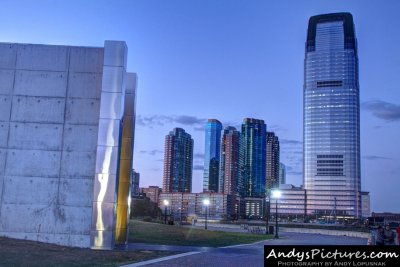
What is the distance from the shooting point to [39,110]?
24.0 meters

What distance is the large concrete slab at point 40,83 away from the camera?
949 inches

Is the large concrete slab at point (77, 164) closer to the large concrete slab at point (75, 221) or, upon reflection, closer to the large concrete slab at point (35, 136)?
the large concrete slab at point (35, 136)

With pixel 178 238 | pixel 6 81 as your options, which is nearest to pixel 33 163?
pixel 6 81

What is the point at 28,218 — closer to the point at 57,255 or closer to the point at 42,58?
the point at 57,255

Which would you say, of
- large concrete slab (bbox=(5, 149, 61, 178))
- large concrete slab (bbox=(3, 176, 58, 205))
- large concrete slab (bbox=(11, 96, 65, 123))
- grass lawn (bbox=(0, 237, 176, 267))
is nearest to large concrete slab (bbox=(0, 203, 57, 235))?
large concrete slab (bbox=(3, 176, 58, 205))

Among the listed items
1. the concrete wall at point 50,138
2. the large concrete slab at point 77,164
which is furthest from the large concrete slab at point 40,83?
the large concrete slab at point 77,164

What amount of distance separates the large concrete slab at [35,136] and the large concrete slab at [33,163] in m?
0.29

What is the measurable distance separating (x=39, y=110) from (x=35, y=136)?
1.28m

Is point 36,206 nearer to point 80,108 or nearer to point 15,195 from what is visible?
point 15,195

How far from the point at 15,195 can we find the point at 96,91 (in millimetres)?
6188

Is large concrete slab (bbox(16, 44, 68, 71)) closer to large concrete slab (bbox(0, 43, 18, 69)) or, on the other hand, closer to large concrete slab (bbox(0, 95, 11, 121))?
large concrete slab (bbox(0, 43, 18, 69))

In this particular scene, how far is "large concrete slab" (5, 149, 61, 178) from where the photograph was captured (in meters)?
23.5

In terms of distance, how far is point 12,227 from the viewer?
23031 mm

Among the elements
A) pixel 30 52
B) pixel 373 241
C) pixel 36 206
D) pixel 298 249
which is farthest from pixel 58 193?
pixel 298 249
